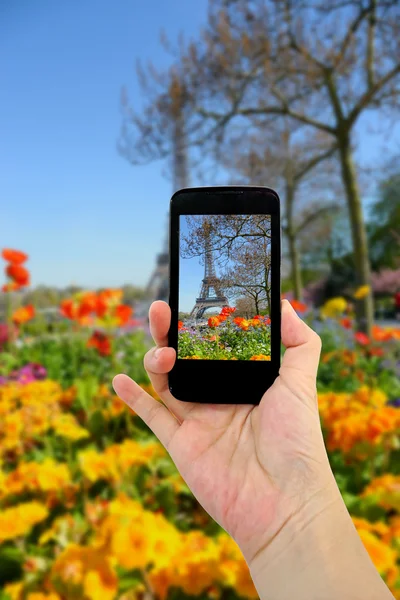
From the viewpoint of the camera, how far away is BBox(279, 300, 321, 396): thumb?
2.23 ft

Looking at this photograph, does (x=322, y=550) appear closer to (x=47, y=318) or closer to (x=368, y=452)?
(x=368, y=452)

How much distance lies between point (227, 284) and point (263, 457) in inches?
8.4

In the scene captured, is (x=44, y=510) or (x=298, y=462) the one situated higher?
(x=298, y=462)

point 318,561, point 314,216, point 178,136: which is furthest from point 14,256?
point 314,216

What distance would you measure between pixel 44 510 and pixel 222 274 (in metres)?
0.73

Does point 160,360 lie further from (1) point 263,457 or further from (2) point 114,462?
(2) point 114,462

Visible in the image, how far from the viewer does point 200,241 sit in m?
0.71

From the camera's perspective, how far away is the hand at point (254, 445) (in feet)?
2.03

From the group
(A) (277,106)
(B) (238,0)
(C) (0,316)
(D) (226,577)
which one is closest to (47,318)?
(C) (0,316)

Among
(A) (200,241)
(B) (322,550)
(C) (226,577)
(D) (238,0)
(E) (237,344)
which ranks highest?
(D) (238,0)

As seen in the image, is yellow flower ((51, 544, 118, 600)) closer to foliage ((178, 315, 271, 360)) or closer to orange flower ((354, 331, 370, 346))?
foliage ((178, 315, 271, 360))

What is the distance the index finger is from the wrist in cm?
27

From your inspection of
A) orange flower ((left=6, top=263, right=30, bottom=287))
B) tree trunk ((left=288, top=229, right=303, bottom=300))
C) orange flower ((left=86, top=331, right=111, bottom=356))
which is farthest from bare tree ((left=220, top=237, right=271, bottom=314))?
tree trunk ((left=288, top=229, right=303, bottom=300))

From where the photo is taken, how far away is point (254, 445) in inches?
26.0
